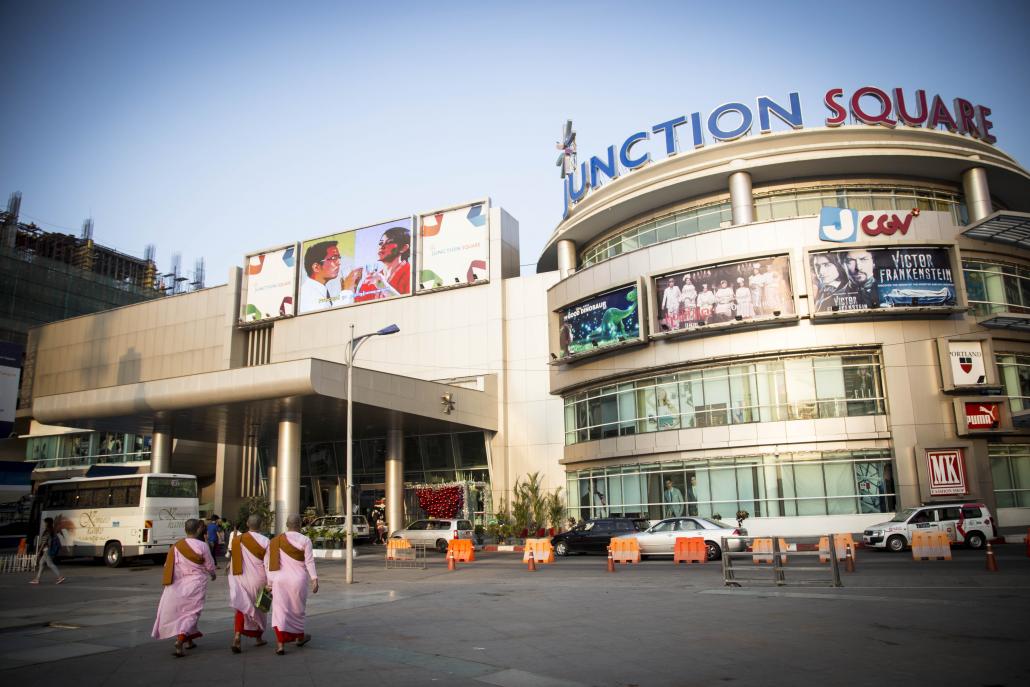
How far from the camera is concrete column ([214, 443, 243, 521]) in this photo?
53.2m

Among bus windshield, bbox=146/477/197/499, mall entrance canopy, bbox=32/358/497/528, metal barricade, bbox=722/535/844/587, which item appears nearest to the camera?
metal barricade, bbox=722/535/844/587

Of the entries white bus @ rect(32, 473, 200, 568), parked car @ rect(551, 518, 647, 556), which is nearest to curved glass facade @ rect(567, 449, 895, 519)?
parked car @ rect(551, 518, 647, 556)

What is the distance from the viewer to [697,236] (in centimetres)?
3538

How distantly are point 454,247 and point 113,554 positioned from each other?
87.4 feet

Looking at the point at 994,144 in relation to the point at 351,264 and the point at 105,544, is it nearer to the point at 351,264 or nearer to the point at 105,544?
the point at 351,264

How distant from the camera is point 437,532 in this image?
36.2m

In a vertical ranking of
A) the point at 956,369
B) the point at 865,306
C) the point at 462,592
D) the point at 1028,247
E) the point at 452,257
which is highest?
the point at 452,257

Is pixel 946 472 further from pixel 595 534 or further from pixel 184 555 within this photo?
pixel 184 555

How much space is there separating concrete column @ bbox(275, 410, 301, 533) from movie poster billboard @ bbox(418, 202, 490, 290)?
1432 centimetres

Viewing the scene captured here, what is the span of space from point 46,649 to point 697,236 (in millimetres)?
30676

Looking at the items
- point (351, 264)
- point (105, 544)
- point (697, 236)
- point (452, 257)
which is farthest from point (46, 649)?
point (351, 264)

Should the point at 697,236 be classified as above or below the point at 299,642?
above

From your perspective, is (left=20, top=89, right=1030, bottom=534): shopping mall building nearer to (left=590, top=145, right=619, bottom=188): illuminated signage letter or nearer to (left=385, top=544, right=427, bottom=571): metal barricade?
(left=590, top=145, right=619, bottom=188): illuminated signage letter

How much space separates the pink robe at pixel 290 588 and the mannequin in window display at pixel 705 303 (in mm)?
27086
